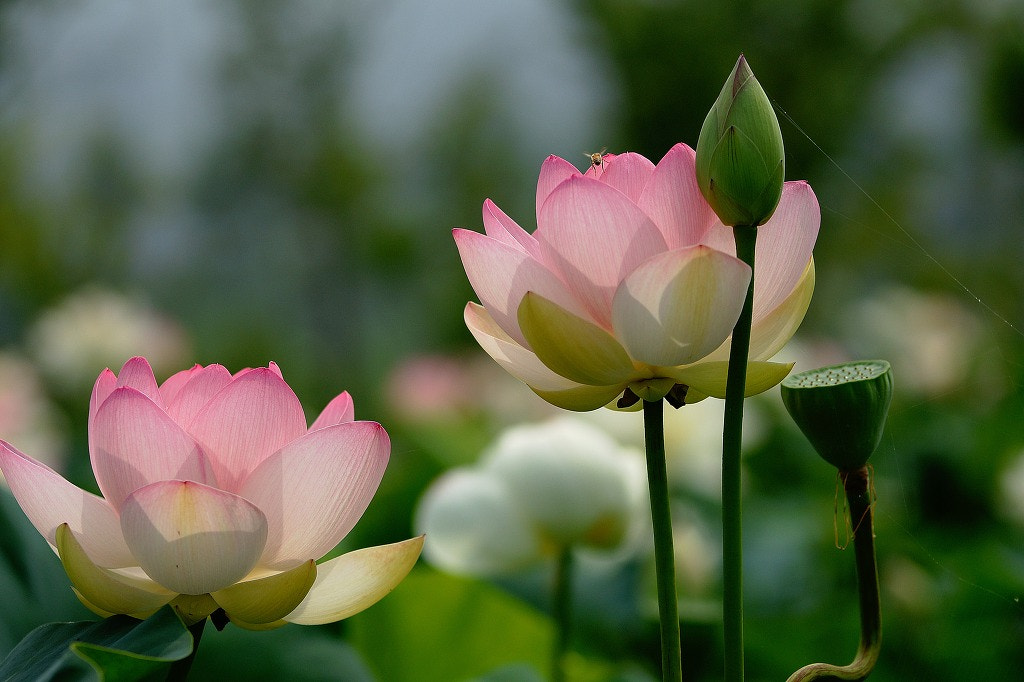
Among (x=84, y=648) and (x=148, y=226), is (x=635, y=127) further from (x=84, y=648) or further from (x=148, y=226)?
(x=84, y=648)

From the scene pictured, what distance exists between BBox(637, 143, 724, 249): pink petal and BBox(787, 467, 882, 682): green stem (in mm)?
69

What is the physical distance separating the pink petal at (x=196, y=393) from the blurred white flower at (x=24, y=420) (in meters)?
0.89

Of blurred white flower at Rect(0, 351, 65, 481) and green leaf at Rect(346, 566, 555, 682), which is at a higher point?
green leaf at Rect(346, 566, 555, 682)

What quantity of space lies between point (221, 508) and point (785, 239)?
15 cm

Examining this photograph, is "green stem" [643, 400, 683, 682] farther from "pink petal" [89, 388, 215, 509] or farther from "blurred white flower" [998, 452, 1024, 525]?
"blurred white flower" [998, 452, 1024, 525]

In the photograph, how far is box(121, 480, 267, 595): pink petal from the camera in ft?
0.68

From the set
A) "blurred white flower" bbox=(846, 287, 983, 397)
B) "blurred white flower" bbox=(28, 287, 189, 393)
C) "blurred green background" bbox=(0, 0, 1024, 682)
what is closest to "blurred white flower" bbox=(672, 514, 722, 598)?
"blurred green background" bbox=(0, 0, 1024, 682)

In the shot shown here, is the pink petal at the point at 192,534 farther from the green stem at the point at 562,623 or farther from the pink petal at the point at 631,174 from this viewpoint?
the green stem at the point at 562,623

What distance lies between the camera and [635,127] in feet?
13.6

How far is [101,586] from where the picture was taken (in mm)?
219

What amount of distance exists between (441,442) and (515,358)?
4.24 feet

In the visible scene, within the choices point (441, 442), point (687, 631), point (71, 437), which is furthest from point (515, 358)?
point (71, 437)

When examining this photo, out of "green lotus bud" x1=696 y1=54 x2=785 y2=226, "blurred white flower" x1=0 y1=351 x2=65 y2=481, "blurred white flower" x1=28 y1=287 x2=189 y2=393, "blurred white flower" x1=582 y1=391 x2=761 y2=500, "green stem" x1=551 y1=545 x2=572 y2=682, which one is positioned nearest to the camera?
"green lotus bud" x1=696 y1=54 x2=785 y2=226

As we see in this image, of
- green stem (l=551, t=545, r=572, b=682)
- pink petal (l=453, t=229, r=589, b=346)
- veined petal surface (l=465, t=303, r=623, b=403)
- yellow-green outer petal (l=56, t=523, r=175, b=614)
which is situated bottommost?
green stem (l=551, t=545, r=572, b=682)
